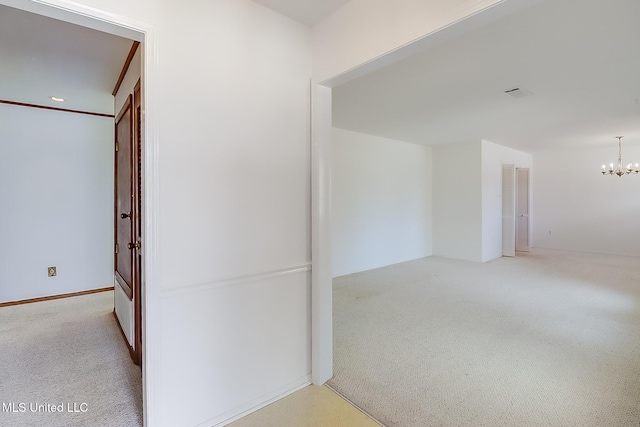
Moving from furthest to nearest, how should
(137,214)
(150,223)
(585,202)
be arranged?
(585,202) < (137,214) < (150,223)

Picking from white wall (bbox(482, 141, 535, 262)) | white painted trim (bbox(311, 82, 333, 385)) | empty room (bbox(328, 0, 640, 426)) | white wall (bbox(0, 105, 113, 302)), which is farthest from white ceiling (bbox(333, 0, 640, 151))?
white wall (bbox(0, 105, 113, 302))

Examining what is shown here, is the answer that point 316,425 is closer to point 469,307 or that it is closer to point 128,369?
point 128,369

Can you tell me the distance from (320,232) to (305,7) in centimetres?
142

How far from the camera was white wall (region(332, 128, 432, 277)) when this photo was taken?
5125 millimetres

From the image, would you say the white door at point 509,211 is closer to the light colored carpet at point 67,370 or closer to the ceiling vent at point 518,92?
the ceiling vent at point 518,92

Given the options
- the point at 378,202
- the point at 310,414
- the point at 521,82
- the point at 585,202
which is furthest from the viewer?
the point at 585,202

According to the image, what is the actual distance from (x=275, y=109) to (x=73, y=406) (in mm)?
2230

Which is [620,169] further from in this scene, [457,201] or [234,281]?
[234,281]

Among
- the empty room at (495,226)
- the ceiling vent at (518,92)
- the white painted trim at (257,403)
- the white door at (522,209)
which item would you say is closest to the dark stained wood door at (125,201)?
the white painted trim at (257,403)

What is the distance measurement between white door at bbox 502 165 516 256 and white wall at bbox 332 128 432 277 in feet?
5.34

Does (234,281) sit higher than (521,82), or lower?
lower

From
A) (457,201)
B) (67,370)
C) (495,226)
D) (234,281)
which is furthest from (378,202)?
(67,370)

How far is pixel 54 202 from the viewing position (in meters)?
3.96

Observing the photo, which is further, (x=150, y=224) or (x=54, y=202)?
(x=54, y=202)
